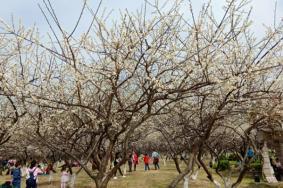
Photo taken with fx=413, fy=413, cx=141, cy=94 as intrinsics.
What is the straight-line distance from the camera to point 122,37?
660 centimetres

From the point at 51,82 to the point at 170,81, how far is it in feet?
16.4

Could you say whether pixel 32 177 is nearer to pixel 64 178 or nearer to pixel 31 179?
pixel 31 179

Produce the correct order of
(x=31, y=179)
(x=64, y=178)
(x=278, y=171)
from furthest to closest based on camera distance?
(x=278, y=171) → (x=64, y=178) → (x=31, y=179)

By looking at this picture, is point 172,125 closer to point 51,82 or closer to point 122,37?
point 51,82

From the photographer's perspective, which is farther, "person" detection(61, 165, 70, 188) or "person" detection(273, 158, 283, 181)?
"person" detection(273, 158, 283, 181)

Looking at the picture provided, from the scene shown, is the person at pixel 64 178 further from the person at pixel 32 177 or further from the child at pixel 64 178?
the person at pixel 32 177

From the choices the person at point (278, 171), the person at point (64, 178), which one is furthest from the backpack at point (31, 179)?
the person at point (278, 171)

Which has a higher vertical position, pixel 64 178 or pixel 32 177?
pixel 64 178

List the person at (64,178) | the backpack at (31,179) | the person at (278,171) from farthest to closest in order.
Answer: the person at (278,171)
the person at (64,178)
the backpack at (31,179)

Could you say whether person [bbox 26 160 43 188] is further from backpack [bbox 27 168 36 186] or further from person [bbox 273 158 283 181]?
person [bbox 273 158 283 181]

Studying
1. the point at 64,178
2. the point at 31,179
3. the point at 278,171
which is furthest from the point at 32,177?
the point at 278,171

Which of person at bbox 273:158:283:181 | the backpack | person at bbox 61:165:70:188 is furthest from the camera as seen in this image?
person at bbox 273:158:283:181

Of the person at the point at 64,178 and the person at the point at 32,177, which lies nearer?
the person at the point at 32,177

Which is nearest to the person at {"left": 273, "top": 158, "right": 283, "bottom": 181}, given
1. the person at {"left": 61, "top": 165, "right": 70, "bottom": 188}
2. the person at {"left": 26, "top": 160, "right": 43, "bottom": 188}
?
the person at {"left": 61, "top": 165, "right": 70, "bottom": 188}
